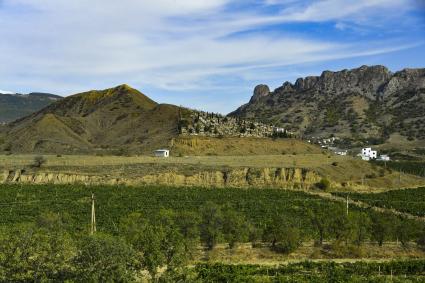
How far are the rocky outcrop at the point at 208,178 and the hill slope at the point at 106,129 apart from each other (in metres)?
24.8

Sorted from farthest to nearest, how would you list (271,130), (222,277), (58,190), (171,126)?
(271,130), (171,126), (58,190), (222,277)

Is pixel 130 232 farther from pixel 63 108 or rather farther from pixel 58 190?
pixel 63 108

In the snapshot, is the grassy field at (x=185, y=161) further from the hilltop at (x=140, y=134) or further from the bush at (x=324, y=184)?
the hilltop at (x=140, y=134)

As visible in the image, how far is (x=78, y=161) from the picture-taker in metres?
92.4

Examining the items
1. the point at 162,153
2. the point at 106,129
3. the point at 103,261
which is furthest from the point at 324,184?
the point at 106,129

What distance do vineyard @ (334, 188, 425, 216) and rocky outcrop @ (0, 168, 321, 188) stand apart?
34.7 ft

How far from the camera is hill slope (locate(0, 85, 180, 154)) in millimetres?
117938

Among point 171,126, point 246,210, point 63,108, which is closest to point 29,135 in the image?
point 171,126

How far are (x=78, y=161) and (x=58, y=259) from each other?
68.0 metres

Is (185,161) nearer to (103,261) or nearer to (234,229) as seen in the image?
(234,229)

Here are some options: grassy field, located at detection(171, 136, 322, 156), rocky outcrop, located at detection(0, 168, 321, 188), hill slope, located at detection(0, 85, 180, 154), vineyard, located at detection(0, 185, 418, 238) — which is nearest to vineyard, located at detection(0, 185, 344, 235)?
vineyard, located at detection(0, 185, 418, 238)

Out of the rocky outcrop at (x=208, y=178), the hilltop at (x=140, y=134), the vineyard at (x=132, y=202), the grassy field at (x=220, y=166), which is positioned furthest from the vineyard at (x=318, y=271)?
the hilltop at (x=140, y=134)

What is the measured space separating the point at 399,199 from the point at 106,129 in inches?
3446

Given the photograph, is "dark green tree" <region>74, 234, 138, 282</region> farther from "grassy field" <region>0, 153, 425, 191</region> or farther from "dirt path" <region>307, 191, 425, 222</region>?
"grassy field" <region>0, 153, 425, 191</region>
